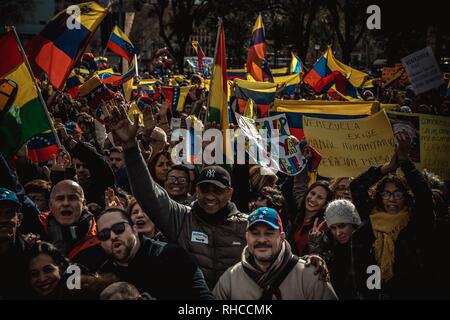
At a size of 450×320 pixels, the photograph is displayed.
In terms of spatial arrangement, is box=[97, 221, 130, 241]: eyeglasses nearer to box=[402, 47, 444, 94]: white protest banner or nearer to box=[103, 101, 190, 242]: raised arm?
box=[103, 101, 190, 242]: raised arm

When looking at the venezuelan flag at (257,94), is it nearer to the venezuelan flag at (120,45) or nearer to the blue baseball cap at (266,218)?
the venezuelan flag at (120,45)

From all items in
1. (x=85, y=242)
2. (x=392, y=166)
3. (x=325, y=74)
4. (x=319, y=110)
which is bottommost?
(x=85, y=242)

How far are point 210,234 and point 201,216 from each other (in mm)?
136

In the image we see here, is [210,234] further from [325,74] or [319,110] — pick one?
[325,74]

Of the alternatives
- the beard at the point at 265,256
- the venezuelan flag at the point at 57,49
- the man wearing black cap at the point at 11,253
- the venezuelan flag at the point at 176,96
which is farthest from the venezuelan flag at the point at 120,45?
the beard at the point at 265,256

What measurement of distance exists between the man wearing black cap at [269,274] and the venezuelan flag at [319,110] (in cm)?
377

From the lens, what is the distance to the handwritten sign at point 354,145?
708 centimetres

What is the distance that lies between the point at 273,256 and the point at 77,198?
163 centimetres

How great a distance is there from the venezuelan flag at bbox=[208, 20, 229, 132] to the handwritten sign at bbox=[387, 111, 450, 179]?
5.42 ft

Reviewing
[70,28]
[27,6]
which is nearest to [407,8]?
[70,28]

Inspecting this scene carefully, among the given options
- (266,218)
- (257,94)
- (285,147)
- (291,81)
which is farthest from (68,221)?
(291,81)

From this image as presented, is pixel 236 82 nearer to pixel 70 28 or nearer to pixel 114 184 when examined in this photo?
pixel 70 28

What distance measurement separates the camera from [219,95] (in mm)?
7910

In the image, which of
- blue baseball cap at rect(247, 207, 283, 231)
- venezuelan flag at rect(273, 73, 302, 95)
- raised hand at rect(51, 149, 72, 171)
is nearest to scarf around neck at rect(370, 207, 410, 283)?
blue baseball cap at rect(247, 207, 283, 231)
